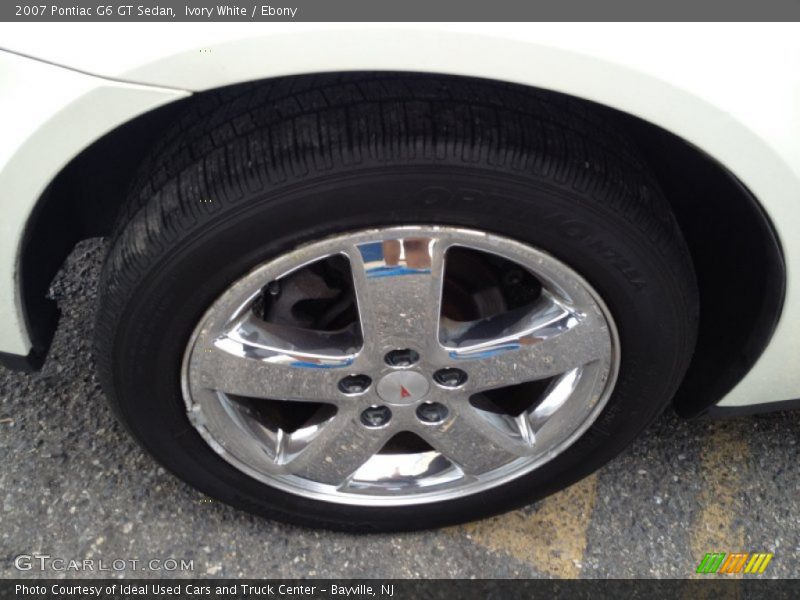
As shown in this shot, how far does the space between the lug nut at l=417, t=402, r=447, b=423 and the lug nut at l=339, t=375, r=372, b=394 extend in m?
0.13

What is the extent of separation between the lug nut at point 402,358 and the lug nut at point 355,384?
6cm

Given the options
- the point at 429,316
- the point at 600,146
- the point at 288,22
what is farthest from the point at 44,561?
the point at 600,146

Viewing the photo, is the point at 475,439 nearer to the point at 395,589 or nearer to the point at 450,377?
the point at 450,377

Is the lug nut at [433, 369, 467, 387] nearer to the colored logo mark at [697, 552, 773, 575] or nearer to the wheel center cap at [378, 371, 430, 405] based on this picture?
the wheel center cap at [378, 371, 430, 405]

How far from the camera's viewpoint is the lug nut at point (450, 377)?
1511 millimetres

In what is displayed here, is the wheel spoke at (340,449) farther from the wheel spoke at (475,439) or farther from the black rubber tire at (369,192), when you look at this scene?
the black rubber tire at (369,192)

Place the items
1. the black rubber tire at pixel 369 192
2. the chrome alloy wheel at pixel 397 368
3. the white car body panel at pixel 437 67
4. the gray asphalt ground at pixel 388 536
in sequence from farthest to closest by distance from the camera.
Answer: the gray asphalt ground at pixel 388 536
the chrome alloy wheel at pixel 397 368
the black rubber tire at pixel 369 192
the white car body panel at pixel 437 67

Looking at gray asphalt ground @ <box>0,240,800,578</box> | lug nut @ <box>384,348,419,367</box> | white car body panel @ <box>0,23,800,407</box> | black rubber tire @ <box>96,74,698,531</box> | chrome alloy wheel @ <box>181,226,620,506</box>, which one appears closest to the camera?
white car body panel @ <box>0,23,800,407</box>

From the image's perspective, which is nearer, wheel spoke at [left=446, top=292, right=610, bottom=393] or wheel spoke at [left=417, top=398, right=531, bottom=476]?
wheel spoke at [left=446, top=292, right=610, bottom=393]

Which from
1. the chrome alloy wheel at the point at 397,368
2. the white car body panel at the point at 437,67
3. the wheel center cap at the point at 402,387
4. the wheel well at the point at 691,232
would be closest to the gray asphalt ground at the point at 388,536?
the chrome alloy wheel at the point at 397,368

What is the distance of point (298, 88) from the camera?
1.28m

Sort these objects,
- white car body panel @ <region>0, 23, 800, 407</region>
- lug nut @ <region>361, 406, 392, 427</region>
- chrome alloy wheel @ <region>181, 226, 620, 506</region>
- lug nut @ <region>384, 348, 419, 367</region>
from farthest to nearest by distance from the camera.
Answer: lug nut @ <region>361, 406, 392, 427</region>, lug nut @ <region>384, 348, 419, 367</region>, chrome alloy wheel @ <region>181, 226, 620, 506</region>, white car body panel @ <region>0, 23, 800, 407</region>

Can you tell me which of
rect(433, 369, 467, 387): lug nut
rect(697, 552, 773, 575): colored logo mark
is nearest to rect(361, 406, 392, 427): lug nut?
rect(433, 369, 467, 387): lug nut

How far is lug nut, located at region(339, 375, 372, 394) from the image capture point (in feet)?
4.93
